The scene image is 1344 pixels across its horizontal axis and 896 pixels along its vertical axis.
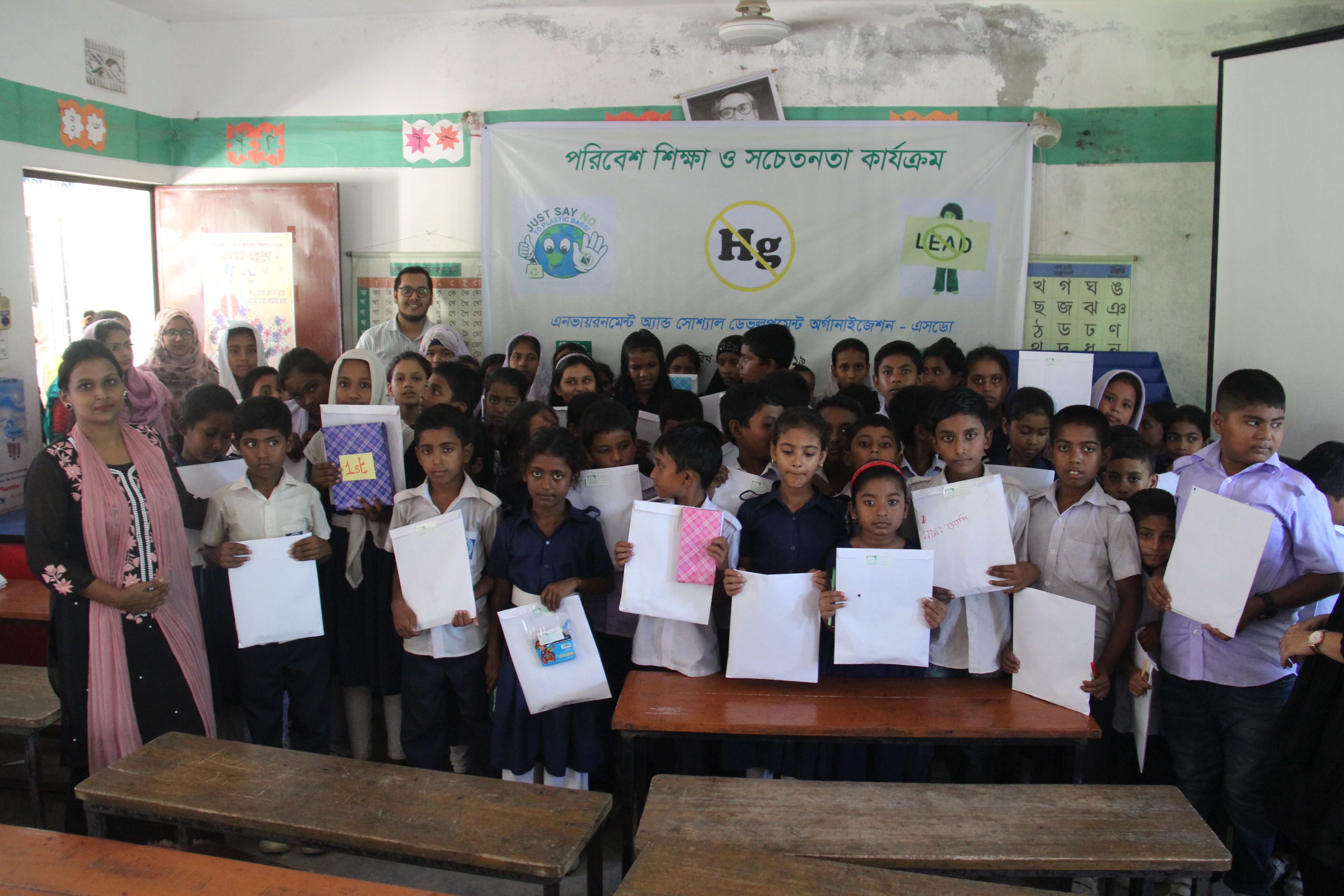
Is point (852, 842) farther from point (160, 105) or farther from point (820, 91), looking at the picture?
point (160, 105)

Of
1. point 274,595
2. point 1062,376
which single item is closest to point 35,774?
point 274,595

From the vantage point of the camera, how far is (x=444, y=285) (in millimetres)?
5289

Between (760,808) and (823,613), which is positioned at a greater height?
(823,613)

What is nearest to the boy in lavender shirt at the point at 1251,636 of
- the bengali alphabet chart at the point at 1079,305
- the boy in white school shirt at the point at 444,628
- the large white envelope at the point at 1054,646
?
the large white envelope at the point at 1054,646

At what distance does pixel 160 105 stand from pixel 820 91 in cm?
399

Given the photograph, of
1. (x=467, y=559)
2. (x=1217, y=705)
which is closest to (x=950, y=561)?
(x=1217, y=705)

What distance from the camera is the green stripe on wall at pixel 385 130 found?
15.3 ft

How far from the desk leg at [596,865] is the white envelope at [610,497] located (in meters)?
0.92

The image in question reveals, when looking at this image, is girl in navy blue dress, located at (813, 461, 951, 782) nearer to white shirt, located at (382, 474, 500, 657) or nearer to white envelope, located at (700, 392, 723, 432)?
white shirt, located at (382, 474, 500, 657)

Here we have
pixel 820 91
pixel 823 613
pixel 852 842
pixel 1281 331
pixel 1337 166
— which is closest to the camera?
pixel 852 842

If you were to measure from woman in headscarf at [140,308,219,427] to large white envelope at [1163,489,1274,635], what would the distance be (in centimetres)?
426

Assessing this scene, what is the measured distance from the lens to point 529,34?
509 cm

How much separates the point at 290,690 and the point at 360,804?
0.99m

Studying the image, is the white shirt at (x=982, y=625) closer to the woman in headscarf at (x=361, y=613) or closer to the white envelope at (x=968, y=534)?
the white envelope at (x=968, y=534)
